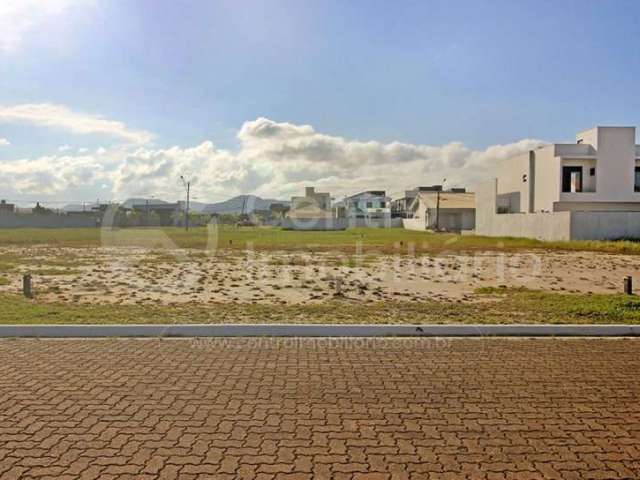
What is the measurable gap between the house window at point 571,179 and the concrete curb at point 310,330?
31.8 meters

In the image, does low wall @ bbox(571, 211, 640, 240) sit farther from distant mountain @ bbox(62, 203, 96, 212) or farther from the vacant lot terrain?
distant mountain @ bbox(62, 203, 96, 212)

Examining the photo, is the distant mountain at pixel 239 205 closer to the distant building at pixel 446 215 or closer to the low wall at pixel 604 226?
the distant building at pixel 446 215

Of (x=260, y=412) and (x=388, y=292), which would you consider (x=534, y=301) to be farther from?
(x=260, y=412)

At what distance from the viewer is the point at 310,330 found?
6492 mm

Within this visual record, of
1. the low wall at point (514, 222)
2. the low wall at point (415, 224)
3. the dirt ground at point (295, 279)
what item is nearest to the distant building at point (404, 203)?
the low wall at point (415, 224)

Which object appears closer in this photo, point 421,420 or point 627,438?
point 627,438

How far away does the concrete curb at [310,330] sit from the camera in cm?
636

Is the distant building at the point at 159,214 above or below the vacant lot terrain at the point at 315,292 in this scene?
above

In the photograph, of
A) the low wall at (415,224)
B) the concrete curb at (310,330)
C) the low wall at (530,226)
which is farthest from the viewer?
the low wall at (415,224)

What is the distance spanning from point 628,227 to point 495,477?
100 ft

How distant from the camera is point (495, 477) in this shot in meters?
2.84

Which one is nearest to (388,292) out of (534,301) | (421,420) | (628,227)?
(534,301)

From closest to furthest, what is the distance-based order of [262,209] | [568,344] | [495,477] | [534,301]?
1. [495,477]
2. [568,344]
3. [534,301]
4. [262,209]

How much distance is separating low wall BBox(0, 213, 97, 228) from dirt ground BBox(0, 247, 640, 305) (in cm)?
4704
